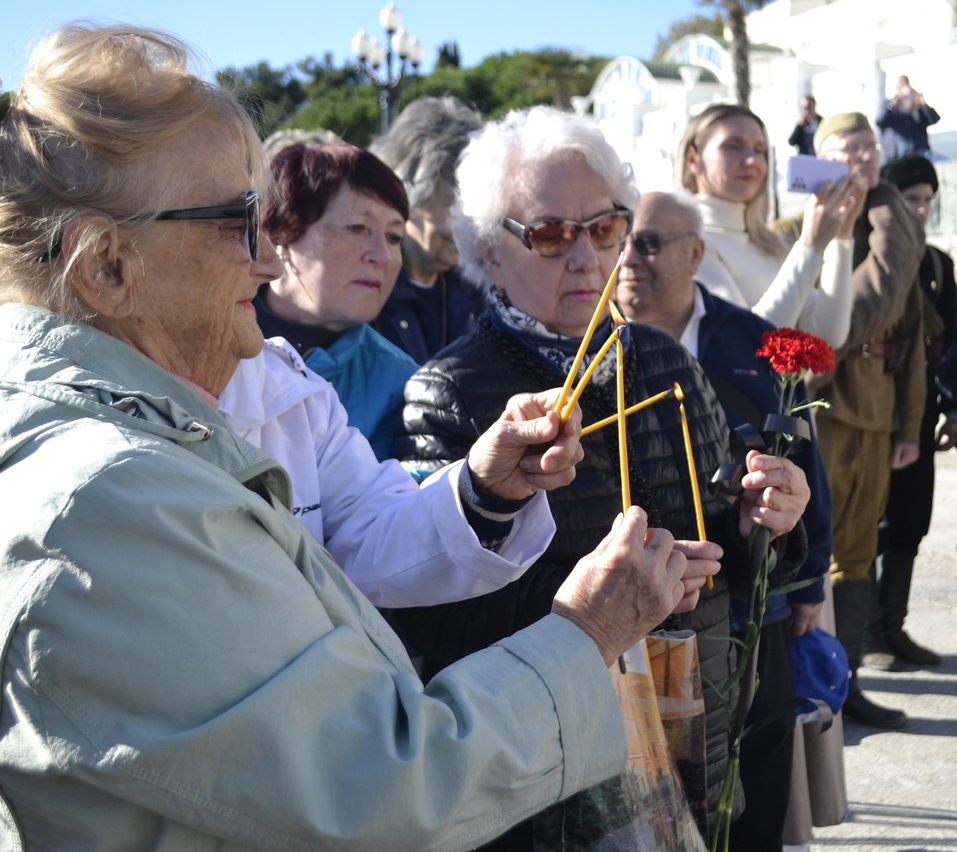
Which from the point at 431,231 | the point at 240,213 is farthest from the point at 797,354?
the point at 431,231

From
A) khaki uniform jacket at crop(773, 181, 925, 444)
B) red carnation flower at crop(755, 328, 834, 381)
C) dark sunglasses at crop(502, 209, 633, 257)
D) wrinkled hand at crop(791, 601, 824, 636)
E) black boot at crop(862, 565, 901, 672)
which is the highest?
dark sunglasses at crop(502, 209, 633, 257)

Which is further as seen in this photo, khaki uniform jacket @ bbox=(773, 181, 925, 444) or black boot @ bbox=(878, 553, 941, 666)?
black boot @ bbox=(878, 553, 941, 666)

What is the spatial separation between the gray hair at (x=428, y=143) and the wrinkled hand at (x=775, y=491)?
2365 mm

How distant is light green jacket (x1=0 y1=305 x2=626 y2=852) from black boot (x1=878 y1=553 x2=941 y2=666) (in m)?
4.07

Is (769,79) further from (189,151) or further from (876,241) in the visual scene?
(189,151)

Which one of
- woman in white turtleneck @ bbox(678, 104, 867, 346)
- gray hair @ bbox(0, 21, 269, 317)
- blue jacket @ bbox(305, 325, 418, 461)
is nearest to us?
gray hair @ bbox(0, 21, 269, 317)

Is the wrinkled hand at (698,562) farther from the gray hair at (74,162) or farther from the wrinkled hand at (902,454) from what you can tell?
the wrinkled hand at (902,454)

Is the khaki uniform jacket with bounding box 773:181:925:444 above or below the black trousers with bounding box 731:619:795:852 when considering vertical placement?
above

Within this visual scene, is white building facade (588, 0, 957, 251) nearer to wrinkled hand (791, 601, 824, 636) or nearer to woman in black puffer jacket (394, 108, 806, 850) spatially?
woman in black puffer jacket (394, 108, 806, 850)

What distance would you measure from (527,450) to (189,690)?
0.89 meters

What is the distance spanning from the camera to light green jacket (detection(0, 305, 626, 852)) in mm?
1156

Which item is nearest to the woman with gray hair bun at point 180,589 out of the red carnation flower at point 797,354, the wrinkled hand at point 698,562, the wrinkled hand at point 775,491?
the wrinkled hand at point 698,562

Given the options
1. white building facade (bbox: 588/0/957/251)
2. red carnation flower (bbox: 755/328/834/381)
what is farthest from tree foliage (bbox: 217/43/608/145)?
red carnation flower (bbox: 755/328/834/381)

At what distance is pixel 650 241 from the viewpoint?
355 cm
